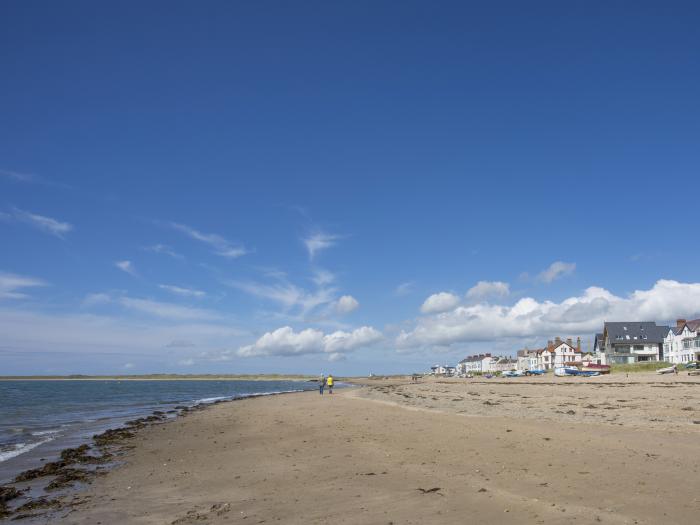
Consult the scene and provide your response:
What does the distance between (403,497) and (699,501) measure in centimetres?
519

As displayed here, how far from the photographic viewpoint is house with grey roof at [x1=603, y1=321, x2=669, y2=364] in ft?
381

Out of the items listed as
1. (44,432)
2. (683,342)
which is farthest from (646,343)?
(44,432)

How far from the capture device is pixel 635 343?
117000 millimetres

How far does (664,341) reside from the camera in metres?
113

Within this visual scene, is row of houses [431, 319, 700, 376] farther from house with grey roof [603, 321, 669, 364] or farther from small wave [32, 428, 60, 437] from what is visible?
small wave [32, 428, 60, 437]

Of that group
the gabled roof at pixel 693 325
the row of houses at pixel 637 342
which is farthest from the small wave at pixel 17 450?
the row of houses at pixel 637 342

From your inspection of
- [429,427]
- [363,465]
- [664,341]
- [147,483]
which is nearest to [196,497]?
[147,483]

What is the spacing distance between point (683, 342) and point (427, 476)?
111m

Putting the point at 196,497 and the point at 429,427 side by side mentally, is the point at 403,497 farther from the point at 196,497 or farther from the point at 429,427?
the point at 429,427

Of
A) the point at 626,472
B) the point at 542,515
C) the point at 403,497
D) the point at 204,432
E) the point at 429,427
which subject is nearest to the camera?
the point at 542,515

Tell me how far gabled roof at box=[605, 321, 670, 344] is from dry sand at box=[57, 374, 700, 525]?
108 m

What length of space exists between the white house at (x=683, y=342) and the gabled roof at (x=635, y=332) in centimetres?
→ 417

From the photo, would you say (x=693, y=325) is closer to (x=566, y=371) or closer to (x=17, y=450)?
(x=566, y=371)

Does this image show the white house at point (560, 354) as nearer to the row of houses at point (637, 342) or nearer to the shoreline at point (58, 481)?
the row of houses at point (637, 342)
